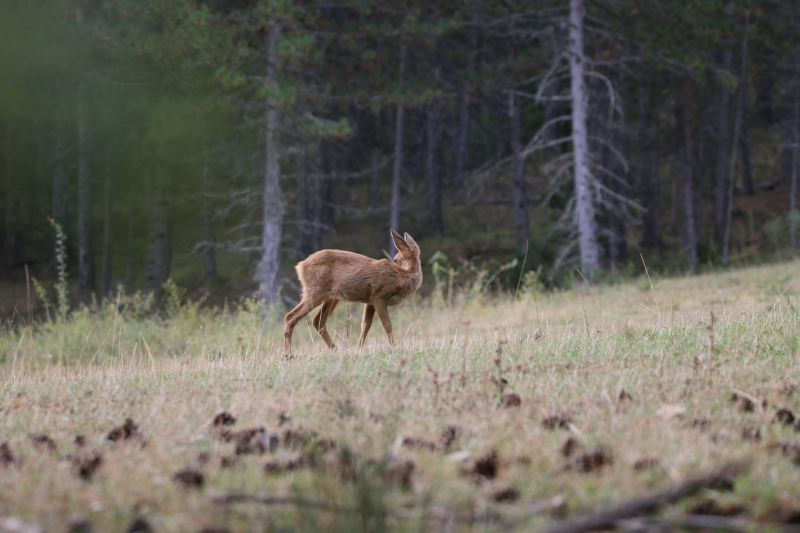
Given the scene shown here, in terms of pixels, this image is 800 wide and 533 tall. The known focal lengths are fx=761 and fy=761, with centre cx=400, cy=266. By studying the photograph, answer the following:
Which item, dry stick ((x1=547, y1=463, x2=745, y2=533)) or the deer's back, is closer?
dry stick ((x1=547, y1=463, x2=745, y2=533))

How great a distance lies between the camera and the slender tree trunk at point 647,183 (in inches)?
1128

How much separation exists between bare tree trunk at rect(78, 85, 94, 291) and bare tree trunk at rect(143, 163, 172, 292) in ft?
9.43

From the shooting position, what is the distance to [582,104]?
18.1 meters

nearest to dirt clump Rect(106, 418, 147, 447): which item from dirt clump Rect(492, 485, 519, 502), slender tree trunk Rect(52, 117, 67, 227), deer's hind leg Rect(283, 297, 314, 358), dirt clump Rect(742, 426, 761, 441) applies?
dirt clump Rect(492, 485, 519, 502)

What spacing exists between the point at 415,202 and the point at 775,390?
34001 mm

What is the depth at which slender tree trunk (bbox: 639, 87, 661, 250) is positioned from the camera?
28.7 meters

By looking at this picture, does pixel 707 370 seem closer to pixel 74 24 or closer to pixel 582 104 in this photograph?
pixel 582 104

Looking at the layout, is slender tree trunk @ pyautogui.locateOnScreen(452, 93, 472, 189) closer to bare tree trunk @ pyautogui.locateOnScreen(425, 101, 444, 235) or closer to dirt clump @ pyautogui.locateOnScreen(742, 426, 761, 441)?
bare tree trunk @ pyautogui.locateOnScreen(425, 101, 444, 235)

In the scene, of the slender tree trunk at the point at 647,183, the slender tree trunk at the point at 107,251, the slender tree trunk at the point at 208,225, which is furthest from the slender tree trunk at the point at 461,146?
the slender tree trunk at the point at 107,251

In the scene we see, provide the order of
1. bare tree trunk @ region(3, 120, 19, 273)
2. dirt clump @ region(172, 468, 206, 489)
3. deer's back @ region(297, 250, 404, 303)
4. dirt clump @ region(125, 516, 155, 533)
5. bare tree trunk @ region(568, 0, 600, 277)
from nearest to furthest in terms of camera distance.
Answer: dirt clump @ region(125, 516, 155, 533)
dirt clump @ region(172, 468, 206, 489)
deer's back @ region(297, 250, 404, 303)
bare tree trunk @ region(568, 0, 600, 277)
bare tree trunk @ region(3, 120, 19, 273)

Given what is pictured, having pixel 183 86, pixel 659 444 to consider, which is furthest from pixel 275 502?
pixel 183 86

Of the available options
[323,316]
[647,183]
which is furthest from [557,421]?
[647,183]

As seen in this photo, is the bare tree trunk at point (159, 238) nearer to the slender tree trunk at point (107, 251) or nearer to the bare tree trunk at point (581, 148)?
the slender tree trunk at point (107, 251)

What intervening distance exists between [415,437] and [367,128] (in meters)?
29.9
